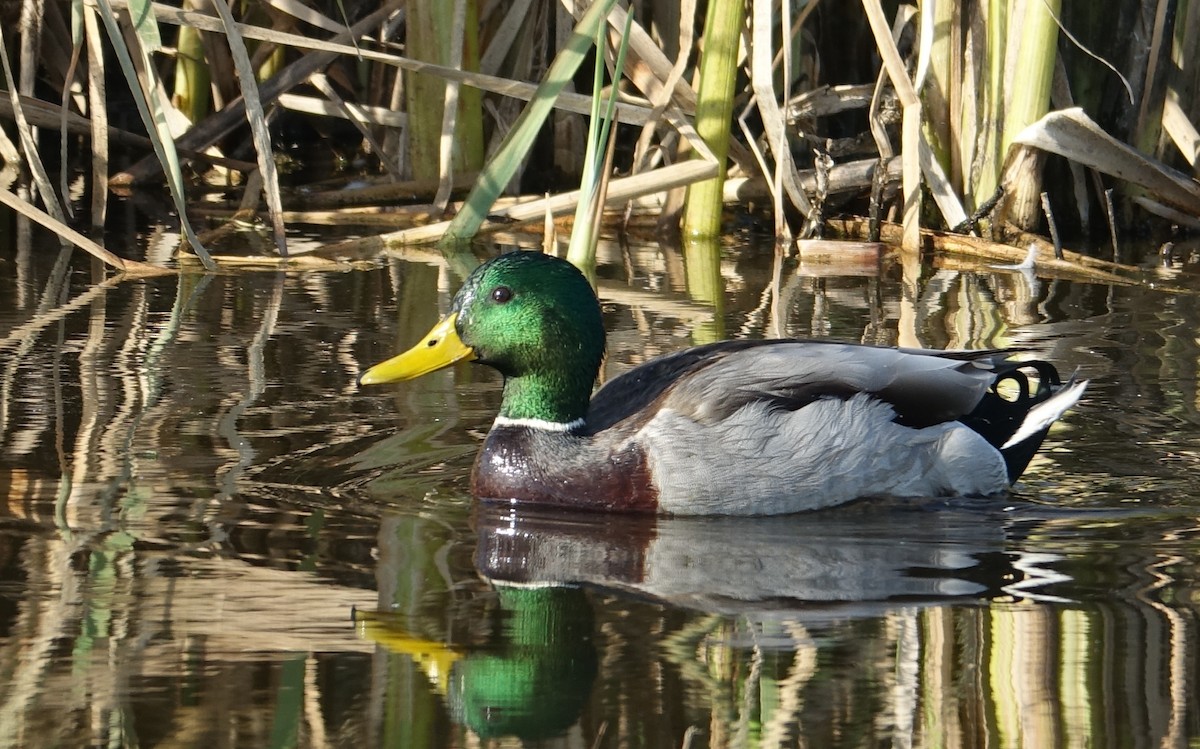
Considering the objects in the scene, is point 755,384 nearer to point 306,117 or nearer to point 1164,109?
point 1164,109

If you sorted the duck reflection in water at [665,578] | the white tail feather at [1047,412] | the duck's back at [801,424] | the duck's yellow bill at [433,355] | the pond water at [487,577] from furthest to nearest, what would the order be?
1. the white tail feather at [1047,412]
2. the duck's yellow bill at [433,355]
3. the duck's back at [801,424]
4. the duck reflection in water at [665,578]
5. the pond water at [487,577]

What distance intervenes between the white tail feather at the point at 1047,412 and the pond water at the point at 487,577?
0.15m

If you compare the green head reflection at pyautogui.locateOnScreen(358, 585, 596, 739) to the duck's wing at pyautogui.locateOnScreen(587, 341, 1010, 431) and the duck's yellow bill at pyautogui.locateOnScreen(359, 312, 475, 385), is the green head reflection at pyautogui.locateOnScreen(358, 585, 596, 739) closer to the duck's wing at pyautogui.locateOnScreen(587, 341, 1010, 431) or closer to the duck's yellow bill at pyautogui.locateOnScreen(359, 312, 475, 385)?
the duck's wing at pyautogui.locateOnScreen(587, 341, 1010, 431)

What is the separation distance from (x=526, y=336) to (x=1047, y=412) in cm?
147

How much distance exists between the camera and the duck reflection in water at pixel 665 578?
3.41 meters

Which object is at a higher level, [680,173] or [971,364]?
[680,173]

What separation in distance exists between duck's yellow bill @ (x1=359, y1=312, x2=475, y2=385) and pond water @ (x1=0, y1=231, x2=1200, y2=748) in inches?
11.2

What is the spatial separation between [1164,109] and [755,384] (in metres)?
4.49

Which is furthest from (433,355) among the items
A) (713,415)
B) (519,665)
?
(519,665)

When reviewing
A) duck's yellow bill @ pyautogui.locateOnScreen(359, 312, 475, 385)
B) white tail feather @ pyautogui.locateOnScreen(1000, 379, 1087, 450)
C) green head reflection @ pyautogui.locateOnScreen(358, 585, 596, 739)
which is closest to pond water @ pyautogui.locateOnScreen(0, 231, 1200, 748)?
green head reflection @ pyautogui.locateOnScreen(358, 585, 596, 739)

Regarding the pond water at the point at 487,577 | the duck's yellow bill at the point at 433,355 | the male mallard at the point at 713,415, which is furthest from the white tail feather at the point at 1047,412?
the duck's yellow bill at the point at 433,355

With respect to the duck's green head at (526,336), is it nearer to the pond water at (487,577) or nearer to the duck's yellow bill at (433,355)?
the duck's yellow bill at (433,355)

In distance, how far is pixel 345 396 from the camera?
5.86 m

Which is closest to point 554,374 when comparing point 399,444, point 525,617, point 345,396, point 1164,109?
point 399,444
